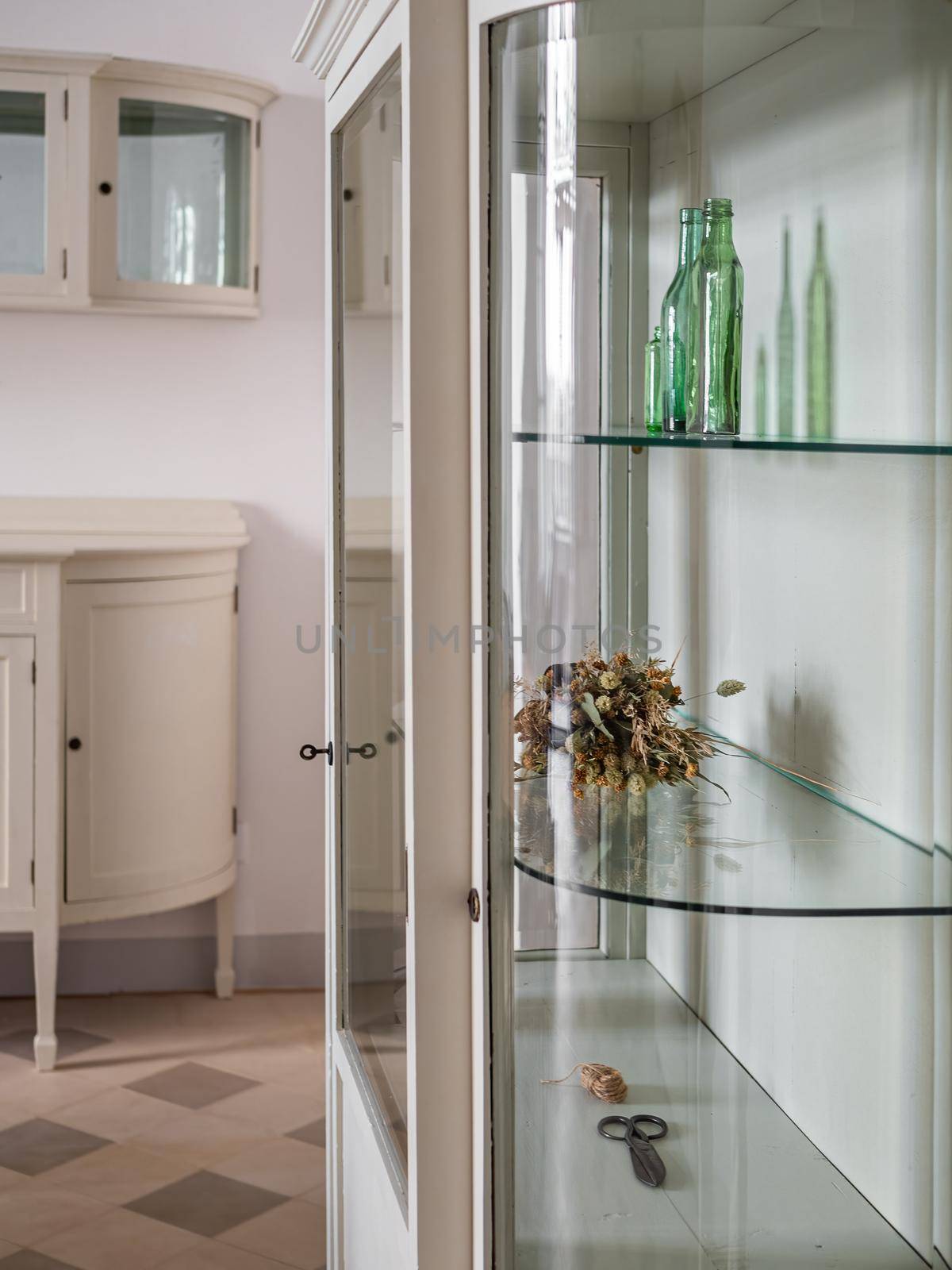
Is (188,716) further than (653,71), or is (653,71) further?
(188,716)

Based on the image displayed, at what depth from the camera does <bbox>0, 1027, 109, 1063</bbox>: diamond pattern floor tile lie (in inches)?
118

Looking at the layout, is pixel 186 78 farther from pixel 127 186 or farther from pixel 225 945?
pixel 225 945

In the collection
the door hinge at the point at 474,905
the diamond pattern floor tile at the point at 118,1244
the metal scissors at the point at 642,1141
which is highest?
the door hinge at the point at 474,905

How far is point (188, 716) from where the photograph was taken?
306cm

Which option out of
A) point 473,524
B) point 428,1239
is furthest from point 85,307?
point 428,1239

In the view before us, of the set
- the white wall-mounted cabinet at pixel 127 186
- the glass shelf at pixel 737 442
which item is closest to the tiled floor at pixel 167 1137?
the glass shelf at pixel 737 442

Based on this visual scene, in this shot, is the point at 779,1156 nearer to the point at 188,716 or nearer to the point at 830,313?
the point at 830,313

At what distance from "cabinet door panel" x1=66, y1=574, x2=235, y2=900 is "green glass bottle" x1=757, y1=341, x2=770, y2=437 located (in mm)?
2078

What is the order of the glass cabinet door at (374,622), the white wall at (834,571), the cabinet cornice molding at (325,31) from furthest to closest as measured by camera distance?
1. the cabinet cornice molding at (325,31)
2. the glass cabinet door at (374,622)
3. the white wall at (834,571)

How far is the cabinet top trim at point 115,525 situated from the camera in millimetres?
2811

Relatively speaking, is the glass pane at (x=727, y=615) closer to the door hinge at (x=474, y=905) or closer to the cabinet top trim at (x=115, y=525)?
the door hinge at (x=474, y=905)

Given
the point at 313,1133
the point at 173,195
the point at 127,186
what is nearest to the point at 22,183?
the point at 127,186

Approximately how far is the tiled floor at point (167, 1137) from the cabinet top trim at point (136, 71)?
2.20 metres

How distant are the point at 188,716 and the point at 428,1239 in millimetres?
1999
